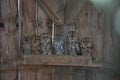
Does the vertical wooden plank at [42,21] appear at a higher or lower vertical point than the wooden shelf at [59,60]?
higher

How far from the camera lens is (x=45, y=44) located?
1675 millimetres

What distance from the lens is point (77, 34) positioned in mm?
1665

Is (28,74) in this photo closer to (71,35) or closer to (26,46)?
(26,46)

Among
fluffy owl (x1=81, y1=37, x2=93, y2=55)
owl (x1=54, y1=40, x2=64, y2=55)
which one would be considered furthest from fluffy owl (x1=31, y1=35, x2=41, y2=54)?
fluffy owl (x1=81, y1=37, x2=93, y2=55)

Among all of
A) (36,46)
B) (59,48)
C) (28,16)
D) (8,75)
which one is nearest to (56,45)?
(59,48)

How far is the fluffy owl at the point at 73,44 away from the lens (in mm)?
1646

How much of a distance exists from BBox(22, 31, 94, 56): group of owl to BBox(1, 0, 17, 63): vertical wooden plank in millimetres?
75

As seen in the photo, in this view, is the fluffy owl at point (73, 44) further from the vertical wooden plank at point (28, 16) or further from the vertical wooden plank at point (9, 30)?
the vertical wooden plank at point (9, 30)

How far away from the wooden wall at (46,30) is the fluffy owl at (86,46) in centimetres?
3

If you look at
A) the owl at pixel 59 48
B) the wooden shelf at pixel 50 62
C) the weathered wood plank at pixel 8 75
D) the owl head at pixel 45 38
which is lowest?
the weathered wood plank at pixel 8 75

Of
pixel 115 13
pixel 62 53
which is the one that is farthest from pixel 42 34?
pixel 115 13

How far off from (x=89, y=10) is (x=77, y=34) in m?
0.17

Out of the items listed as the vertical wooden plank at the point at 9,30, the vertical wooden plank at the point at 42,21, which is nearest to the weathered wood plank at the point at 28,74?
the vertical wooden plank at the point at 9,30

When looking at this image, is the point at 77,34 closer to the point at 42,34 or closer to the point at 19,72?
the point at 42,34
